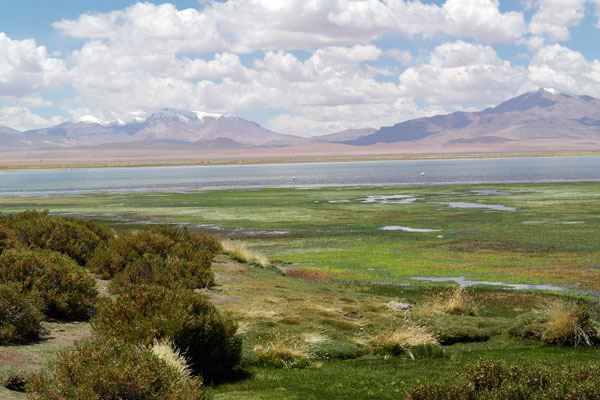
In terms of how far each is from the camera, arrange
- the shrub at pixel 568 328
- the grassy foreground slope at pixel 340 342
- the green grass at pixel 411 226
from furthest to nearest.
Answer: the green grass at pixel 411 226
the shrub at pixel 568 328
the grassy foreground slope at pixel 340 342

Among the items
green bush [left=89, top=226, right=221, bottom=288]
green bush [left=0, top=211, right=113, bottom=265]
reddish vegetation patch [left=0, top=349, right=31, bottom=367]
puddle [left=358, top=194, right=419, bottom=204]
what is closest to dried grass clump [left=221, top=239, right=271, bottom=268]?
green bush [left=89, top=226, right=221, bottom=288]

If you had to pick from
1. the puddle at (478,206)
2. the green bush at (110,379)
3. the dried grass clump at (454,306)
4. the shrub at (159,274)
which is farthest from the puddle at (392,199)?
the green bush at (110,379)

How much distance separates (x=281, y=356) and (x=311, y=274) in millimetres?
14589

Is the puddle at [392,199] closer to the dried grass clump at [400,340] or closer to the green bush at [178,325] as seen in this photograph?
the dried grass clump at [400,340]

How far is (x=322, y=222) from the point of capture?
48844 millimetres

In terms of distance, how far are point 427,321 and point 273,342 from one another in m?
5.07

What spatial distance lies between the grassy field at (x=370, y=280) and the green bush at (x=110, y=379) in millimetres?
1743

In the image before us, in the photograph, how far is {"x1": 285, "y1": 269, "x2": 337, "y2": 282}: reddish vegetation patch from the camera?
28.2 m

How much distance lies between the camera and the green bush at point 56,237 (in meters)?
21.9

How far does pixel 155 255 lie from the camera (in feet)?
69.3

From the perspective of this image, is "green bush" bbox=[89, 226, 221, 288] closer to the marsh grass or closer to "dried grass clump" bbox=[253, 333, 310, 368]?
"dried grass clump" bbox=[253, 333, 310, 368]

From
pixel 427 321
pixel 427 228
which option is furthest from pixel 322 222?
pixel 427 321

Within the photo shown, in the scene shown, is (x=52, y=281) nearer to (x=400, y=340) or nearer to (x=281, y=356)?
(x=281, y=356)

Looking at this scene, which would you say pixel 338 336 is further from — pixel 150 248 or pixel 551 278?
pixel 551 278
